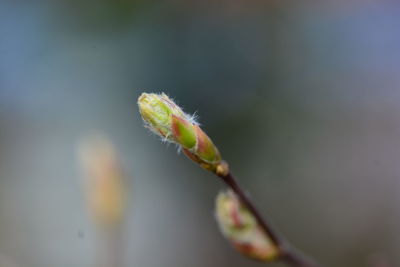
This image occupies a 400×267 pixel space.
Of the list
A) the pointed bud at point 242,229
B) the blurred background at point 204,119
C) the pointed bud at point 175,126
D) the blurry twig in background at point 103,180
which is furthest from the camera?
the blurred background at point 204,119

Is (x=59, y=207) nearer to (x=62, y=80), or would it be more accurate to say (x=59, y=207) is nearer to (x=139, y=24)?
(x=62, y=80)

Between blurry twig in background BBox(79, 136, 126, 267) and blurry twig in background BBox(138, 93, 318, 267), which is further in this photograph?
blurry twig in background BBox(79, 136, 126, 267)

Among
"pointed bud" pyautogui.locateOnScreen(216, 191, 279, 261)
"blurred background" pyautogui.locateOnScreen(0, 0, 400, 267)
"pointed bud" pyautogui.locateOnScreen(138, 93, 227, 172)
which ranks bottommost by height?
"pointed bud" pyautogui.locateOnScreen(138, 93, 227, 172)

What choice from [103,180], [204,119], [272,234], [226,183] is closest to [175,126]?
[226,183]

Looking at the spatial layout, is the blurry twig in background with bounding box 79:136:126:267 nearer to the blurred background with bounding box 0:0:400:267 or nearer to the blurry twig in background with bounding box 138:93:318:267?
the blurry twig in background with bounding box 138:93:318:267

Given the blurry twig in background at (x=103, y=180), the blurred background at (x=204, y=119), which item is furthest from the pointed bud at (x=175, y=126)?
the blurred background at (x=204, y=119)

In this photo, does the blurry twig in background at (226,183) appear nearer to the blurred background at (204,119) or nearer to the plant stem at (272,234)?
the plant stem at (272,234)

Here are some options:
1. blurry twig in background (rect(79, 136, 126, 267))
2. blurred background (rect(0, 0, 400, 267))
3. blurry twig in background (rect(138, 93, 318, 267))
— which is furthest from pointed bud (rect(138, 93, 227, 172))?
blurred background (rect(0, 0, 400, 267))

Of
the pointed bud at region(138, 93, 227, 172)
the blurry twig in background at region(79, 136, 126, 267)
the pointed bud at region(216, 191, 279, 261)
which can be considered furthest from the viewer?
the blurry twig in background at region(79, 136, 126, 267)
